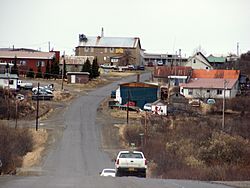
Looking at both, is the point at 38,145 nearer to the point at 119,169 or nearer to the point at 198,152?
the point at 198,152

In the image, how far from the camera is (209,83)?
7988 cm

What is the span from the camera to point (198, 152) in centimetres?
3738

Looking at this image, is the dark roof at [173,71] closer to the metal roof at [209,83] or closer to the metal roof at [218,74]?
the metal roof at [218,74]

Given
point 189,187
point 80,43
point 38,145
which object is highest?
point 80,43

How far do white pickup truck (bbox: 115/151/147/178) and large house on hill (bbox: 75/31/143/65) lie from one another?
91337 millimetres

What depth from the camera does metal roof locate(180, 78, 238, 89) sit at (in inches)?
3068

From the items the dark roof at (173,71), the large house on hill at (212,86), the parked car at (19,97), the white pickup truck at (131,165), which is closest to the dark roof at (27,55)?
the dark roof at (173,71)

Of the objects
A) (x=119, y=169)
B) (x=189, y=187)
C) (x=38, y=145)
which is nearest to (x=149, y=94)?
(x=38, y=145)

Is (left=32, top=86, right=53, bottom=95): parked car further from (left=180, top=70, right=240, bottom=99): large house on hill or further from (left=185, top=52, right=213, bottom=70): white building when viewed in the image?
(left=185, top=52, right=213, bottom=70): white building

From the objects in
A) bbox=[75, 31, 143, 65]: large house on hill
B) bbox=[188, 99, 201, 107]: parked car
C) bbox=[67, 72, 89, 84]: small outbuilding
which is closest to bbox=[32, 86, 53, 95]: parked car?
bbox=[67, 72, 89, 84]: small outbuilding

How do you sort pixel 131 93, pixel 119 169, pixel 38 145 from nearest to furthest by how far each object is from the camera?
1. pixel 119 169
2. pixel 38 145
3. pixel 131 93

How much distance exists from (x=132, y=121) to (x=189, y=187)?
4211cm

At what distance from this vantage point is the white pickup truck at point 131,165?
23469mm

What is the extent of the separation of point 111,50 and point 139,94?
45559 millimetres
